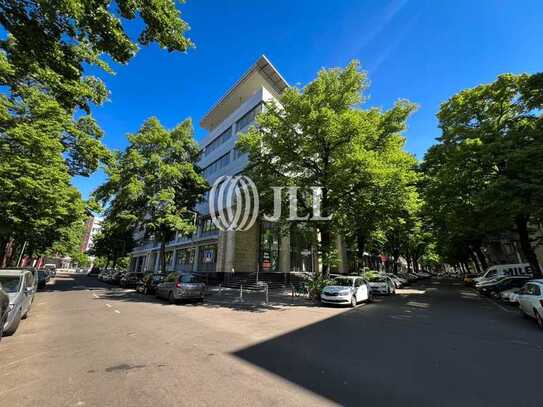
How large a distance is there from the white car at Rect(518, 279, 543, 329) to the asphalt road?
1.60 feet

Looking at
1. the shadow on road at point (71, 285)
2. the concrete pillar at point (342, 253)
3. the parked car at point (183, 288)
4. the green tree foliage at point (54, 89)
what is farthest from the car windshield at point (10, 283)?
the concrete pillar at point (342, 253)

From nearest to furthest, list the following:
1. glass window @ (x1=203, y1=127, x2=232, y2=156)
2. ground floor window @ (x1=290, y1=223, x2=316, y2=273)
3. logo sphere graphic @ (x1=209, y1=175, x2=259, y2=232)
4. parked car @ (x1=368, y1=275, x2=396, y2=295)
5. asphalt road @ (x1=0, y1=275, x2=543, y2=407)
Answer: asphalt road @ (x1=0, y1=275, x2=543, y2=407) → parked car @ (x1=368, y1=275, x2=396, y2=295) → ground floor window @ (x1=290, y1=223, x2=316, y2=273) → logo sphere graphic @ (x1=209, y1=175, x2=259, y2=232) → glass window @ (x1=203, y1=127, x2=232, y2=156)

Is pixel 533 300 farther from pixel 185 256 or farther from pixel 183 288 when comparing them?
pixel 185 256

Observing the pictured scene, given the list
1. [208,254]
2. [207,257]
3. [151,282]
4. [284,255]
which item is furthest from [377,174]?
[207,257]

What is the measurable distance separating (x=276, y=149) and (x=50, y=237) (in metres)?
26.9

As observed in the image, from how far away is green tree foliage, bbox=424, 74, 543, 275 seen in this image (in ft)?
51.5

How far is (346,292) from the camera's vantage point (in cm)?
1472

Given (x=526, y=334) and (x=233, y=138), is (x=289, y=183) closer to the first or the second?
(x=526, y=334)

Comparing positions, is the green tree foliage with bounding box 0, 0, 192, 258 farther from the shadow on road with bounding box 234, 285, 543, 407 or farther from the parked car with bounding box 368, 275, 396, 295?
the parked car with bounding box 368, 275, 396, 295

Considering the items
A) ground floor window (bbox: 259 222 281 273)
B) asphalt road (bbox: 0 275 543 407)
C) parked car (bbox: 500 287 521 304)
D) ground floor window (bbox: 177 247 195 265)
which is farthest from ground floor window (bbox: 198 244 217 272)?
parked car (bbox: 500 287 521 304)

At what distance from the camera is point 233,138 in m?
32.6

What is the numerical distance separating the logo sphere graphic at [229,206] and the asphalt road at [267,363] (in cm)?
1603

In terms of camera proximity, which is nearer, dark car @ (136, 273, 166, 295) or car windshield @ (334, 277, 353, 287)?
car windshield @ (334, 277, 353, 287)

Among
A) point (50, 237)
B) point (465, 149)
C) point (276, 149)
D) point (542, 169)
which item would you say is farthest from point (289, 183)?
point (50, 237)
